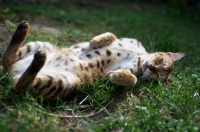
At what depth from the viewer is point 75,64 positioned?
370cm

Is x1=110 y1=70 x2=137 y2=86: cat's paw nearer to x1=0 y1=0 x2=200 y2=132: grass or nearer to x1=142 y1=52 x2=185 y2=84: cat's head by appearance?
x1=0 y1=0 x2=200 y2=132: grass

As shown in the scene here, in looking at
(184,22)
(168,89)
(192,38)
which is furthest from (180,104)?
(184,22)

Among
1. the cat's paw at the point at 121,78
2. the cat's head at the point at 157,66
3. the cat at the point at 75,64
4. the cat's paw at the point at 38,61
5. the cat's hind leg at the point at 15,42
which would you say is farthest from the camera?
the cat's head at the point at 157,66

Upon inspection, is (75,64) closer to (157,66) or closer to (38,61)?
(38,61)

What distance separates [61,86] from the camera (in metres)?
3.21

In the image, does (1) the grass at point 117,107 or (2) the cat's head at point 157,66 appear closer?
(1) the grass at point 117,107

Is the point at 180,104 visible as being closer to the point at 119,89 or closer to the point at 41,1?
the point at 119,89

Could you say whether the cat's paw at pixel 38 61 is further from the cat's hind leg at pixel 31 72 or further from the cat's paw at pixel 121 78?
the cat's paw at pixel 121 78

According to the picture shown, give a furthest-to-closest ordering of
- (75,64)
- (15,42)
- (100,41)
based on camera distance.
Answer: (100,41)
(75,64)
(15,42)

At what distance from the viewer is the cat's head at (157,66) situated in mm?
4020

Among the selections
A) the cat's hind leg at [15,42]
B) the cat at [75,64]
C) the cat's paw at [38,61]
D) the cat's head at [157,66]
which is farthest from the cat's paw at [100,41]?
the cat's paw at [38,61]

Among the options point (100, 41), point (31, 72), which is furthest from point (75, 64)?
point (31, 72)

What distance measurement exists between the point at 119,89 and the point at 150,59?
0.68 meters

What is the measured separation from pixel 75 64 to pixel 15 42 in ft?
2.39
